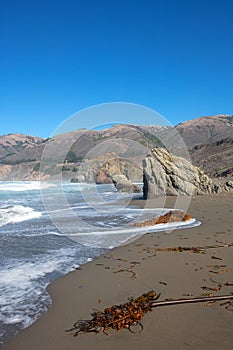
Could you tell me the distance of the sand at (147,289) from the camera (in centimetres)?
306

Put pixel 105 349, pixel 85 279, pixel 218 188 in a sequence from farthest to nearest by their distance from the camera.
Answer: pixel 218 188 < pixel 85 279 < pixel 105 349

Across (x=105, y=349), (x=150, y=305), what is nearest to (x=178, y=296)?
(x=150, y=305)

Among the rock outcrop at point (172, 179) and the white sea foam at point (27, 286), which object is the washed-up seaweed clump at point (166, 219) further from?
the rock outcrop at point (172, 179)

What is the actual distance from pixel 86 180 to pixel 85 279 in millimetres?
63711

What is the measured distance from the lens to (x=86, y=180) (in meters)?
68.5

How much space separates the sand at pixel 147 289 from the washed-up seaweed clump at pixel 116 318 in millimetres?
87

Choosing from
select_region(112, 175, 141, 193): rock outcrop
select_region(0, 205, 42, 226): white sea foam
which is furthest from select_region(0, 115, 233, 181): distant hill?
select_region(0, 205, 42, 226): white sea foam

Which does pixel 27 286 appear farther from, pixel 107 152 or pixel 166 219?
pixel 107 152

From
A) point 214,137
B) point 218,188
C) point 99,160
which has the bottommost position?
point 218,188

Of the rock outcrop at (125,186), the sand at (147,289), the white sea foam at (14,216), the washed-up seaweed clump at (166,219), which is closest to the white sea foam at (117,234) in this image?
the washed-up seaweed clump at (166,219)

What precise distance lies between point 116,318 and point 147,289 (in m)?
1.13

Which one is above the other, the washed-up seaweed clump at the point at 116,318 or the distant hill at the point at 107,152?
the distant hill at the point at 107,152

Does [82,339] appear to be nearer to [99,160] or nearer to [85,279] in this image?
[85,279]

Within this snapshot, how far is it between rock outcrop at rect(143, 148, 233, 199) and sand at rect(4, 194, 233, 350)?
47.0ft
